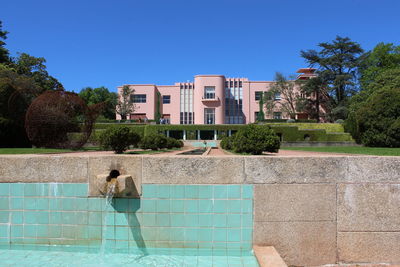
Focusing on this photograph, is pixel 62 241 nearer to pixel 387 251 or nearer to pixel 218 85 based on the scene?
pixel 387 251

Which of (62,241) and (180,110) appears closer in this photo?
(62,241)

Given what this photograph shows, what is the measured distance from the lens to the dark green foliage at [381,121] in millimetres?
21094

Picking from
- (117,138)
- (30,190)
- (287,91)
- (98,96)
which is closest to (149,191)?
(30,190)

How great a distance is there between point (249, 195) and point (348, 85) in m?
47.2

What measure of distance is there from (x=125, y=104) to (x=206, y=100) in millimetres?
15793

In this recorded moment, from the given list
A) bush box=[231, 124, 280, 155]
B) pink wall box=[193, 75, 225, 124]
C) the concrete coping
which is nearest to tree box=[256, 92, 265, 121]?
pink wall box=[193, 75, 225, 124]

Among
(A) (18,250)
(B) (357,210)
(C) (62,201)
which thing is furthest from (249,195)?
(A) (18,250)

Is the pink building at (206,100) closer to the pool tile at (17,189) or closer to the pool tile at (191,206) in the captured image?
the pool tile at (191,206)

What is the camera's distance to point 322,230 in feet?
9.75

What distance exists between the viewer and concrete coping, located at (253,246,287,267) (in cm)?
252

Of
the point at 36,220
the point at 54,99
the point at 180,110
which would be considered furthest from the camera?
the point at 180,110

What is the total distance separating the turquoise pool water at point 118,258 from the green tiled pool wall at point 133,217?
0.08 m

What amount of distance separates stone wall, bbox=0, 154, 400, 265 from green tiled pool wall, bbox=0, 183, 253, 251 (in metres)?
0.19

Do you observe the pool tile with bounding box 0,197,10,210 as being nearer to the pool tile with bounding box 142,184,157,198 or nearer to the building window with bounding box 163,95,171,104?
the pool tile with bounding box 142,184,157,198
